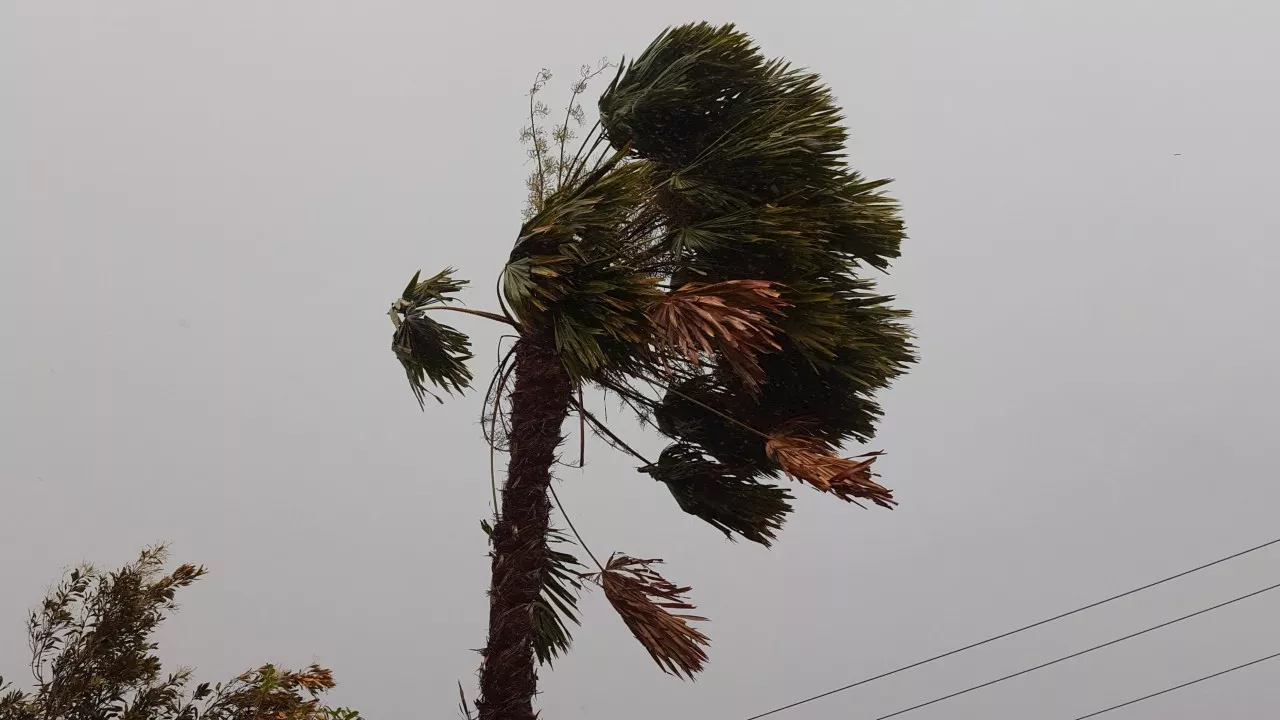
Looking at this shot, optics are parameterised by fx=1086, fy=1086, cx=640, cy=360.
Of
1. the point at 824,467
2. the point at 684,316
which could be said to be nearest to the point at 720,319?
the point at 684,316

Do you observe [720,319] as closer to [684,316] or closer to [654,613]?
[684,316]

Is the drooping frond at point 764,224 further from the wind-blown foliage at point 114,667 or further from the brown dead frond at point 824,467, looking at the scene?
the wind-blown foliage at point 114,667

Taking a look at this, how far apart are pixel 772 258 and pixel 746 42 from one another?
117cm

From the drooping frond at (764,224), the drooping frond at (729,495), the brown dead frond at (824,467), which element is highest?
the drooping frond at (764,224)

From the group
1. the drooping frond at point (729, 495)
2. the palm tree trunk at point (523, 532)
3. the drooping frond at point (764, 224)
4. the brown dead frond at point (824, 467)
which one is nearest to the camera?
the brown dead frond at point (824, 467)

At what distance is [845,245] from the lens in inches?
221

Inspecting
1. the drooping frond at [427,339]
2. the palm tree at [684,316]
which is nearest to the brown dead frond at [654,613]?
the palm tree at [684,316]

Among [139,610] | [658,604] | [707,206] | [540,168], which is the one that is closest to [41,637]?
[139,610]

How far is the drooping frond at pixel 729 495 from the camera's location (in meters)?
5.66

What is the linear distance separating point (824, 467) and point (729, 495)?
105cm

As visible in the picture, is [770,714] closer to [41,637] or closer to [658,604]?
[658,604]

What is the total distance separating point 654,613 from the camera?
4996 mm

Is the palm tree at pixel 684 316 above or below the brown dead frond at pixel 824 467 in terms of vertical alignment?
above

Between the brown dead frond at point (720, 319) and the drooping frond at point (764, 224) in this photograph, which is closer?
the brown dead frond at point (720, 319)
